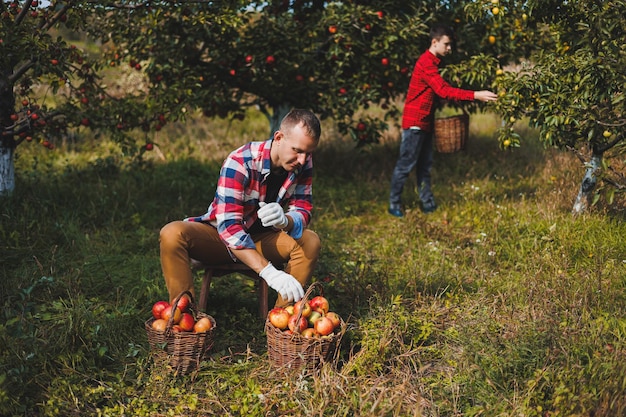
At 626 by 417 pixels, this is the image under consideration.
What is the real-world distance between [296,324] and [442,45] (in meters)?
3.53

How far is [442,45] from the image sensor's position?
5688mm

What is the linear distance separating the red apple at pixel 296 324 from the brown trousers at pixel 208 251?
1.23 feet

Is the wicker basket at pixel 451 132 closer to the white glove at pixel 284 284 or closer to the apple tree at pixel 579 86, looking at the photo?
the apple tree at pixel 579 86

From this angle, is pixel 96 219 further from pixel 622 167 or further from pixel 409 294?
pixel 622 167

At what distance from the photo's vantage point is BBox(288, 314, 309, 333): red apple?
3.06 meters

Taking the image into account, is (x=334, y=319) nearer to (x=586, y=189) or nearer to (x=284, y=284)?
(x=284, y=284)

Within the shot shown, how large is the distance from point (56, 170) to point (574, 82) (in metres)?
5.35

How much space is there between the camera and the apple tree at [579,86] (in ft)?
14.0

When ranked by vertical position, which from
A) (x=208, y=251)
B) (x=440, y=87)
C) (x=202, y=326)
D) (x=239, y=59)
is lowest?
(x=202, y=326)

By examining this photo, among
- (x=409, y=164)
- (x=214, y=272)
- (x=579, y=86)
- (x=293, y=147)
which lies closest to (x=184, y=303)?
(x=214, y=272)

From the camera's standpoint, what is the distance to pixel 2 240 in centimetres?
491

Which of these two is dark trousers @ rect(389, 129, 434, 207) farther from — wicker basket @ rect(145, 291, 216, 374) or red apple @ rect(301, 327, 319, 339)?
wicker basket @ rect(145, 291, 216, 374)

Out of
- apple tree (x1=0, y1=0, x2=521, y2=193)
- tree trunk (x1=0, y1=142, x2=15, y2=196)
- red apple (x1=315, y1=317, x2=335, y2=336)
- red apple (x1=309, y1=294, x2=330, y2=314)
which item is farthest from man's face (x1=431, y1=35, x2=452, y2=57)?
tree trunk (x1=0, y1=142, x2=15, y2=196)

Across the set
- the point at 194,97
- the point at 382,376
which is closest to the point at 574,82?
the point at 382,376
